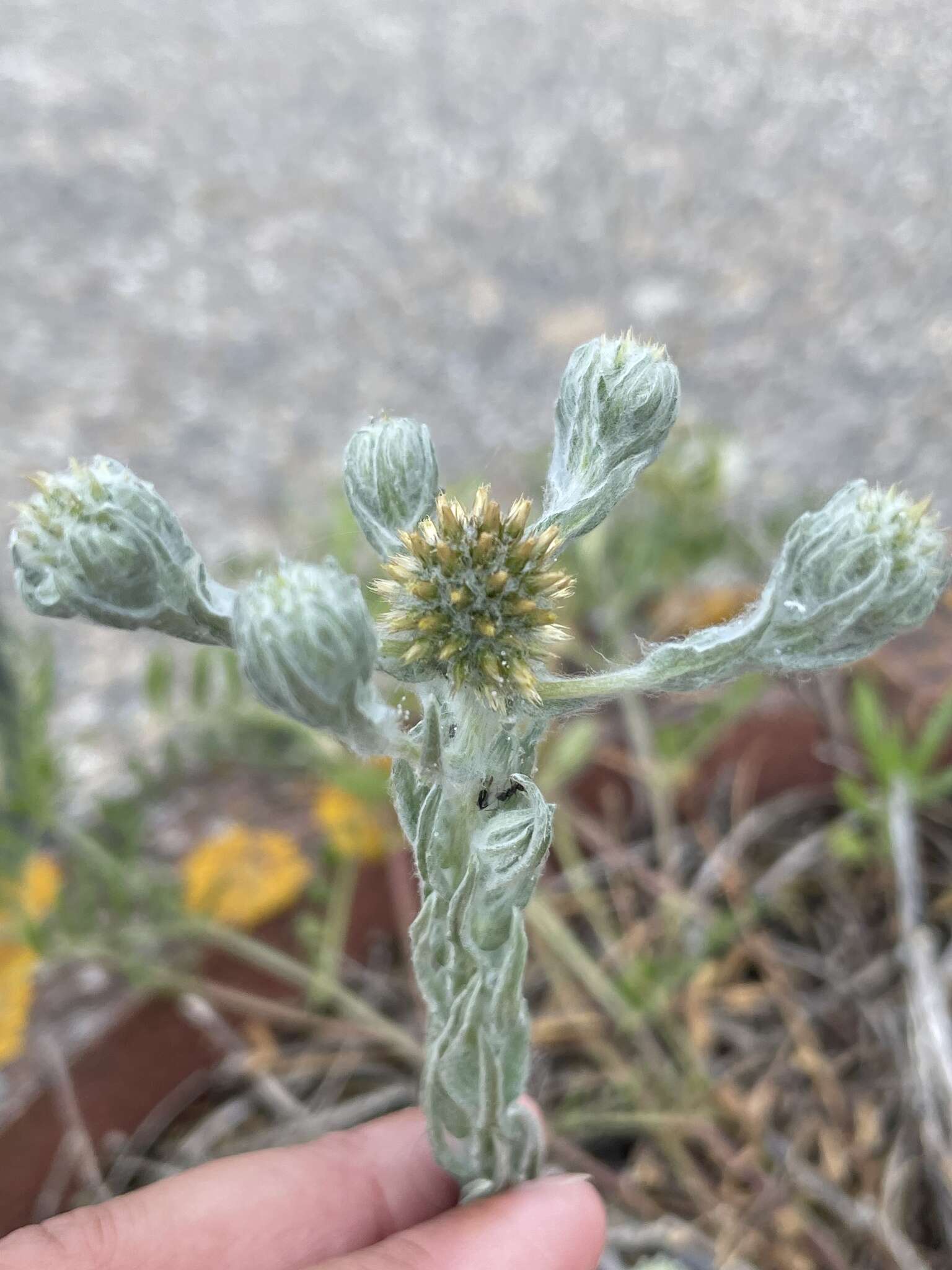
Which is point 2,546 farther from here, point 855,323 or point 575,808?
point 855,323

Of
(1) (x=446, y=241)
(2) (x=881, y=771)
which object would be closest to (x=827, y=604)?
(2) (x=881, y=771)

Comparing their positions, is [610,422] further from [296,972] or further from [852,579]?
[296,972]

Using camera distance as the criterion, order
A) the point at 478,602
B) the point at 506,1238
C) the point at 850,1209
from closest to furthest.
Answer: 1. the point at 478,602
2. the point at 506,1238
3. the point at 850,1209

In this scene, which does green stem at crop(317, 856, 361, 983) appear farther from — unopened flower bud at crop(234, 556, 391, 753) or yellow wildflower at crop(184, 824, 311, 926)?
unopened flower bud at crop(234, 556, 391, 753)

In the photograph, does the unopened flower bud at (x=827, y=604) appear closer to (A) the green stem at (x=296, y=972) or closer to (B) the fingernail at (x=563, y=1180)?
(B) the fingernail at (x=563, y=1180)

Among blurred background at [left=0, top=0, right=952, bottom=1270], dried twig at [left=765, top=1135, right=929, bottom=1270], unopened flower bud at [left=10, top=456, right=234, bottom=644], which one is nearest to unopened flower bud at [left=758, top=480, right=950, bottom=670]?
unopened flower bud at [left=10, top=456, right=234, bottom=644]
